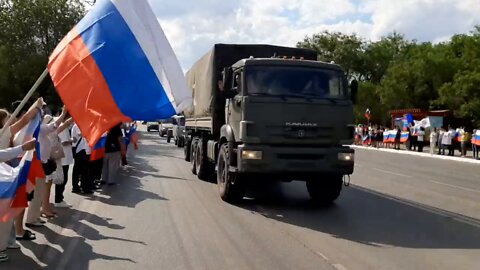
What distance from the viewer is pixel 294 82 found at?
37.3ft

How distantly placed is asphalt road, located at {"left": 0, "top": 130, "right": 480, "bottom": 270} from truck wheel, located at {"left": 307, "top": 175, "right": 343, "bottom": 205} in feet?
1.01

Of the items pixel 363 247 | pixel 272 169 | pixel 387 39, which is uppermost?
pixel 387 39

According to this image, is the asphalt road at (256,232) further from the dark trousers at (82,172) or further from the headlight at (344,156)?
the headlight at (344,156)

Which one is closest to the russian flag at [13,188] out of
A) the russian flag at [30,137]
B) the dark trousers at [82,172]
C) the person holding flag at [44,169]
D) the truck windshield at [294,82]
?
the russian flag at [30,137]

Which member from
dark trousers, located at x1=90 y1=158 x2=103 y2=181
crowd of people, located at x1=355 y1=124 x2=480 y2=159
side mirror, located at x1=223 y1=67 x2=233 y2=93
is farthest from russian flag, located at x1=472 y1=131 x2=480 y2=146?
side mirror, located at x1=223 y1=67 x2=233 y2=93

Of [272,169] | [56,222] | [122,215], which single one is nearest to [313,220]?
[272,169]

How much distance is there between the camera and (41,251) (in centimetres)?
749

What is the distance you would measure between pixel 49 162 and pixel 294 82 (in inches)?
185

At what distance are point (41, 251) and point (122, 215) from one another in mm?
2977

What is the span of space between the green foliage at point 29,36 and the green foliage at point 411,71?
32.8 m

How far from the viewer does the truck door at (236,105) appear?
11266mm

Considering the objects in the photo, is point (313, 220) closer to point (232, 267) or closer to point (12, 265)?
point (232, 267)

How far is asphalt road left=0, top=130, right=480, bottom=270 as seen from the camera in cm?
719

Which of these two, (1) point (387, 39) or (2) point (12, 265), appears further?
(1) point (387, 39)
